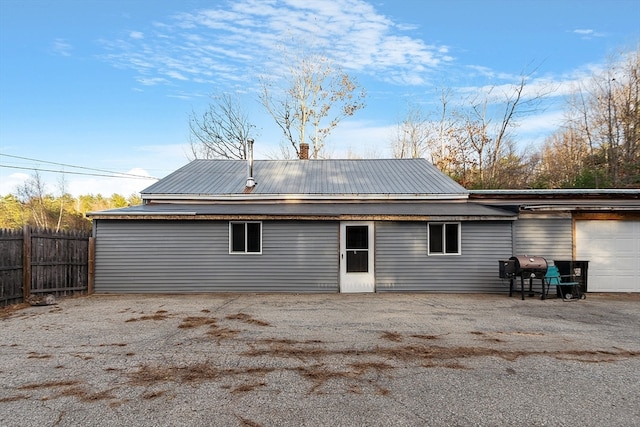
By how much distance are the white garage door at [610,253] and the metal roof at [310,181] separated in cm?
360

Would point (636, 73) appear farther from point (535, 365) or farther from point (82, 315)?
point (82, 315)

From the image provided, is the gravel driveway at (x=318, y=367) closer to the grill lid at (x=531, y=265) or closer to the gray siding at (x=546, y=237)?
the grill lid at (x=531, y=265)

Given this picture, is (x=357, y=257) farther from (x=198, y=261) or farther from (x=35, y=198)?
(x=35, y=198)

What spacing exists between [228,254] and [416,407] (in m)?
8.32

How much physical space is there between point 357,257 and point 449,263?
2.59 metres

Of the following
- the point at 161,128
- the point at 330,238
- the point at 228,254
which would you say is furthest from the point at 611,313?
the point at 161,128

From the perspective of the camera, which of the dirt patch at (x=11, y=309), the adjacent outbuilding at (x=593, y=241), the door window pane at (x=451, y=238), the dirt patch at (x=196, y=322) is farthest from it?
the adjacent outbuilding at (x=593, y=241)

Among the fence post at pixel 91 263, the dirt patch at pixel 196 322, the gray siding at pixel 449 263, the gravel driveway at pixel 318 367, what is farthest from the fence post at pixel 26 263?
the gray siding at pixel 449 263

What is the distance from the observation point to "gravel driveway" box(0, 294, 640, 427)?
3.47 metres

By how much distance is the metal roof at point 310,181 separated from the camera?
1282cm

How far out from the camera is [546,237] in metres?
11.4

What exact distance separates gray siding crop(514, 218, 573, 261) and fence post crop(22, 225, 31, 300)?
12.7 meters

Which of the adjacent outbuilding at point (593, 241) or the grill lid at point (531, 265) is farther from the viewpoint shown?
the adjacent outbuilding at point (593, 241)

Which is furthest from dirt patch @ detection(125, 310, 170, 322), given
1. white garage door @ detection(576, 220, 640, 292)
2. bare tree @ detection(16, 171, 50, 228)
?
bare tree @ detection(16, 171, 50, 228)
